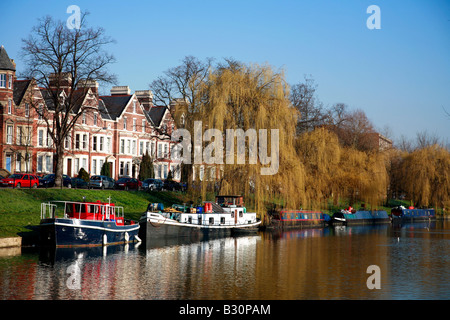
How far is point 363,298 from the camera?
26.3 m

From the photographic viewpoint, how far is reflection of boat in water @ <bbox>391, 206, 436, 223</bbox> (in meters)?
80.8

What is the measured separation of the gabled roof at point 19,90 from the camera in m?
73.1

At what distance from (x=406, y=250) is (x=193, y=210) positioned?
59.0ft

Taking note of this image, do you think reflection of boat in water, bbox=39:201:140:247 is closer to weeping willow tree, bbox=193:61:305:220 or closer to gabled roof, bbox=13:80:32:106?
weeping willow tree, bbox=193:61:305:220

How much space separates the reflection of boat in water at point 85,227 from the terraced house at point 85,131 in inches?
763

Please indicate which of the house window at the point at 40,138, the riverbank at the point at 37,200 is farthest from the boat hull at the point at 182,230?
the house window at the point at 40,138

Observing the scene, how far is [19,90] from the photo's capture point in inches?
2953

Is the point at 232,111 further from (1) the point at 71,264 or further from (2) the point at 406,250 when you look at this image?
(1) the point at 71,264

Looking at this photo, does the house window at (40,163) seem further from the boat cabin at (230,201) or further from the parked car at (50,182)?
the boat cabin at (230,201)

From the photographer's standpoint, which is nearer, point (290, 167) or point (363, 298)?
point (363, 298)

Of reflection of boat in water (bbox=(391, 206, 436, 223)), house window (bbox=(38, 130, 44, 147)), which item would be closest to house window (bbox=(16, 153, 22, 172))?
house window (bbox=(38, 130, 44, 147))

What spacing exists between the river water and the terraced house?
84.1ft
